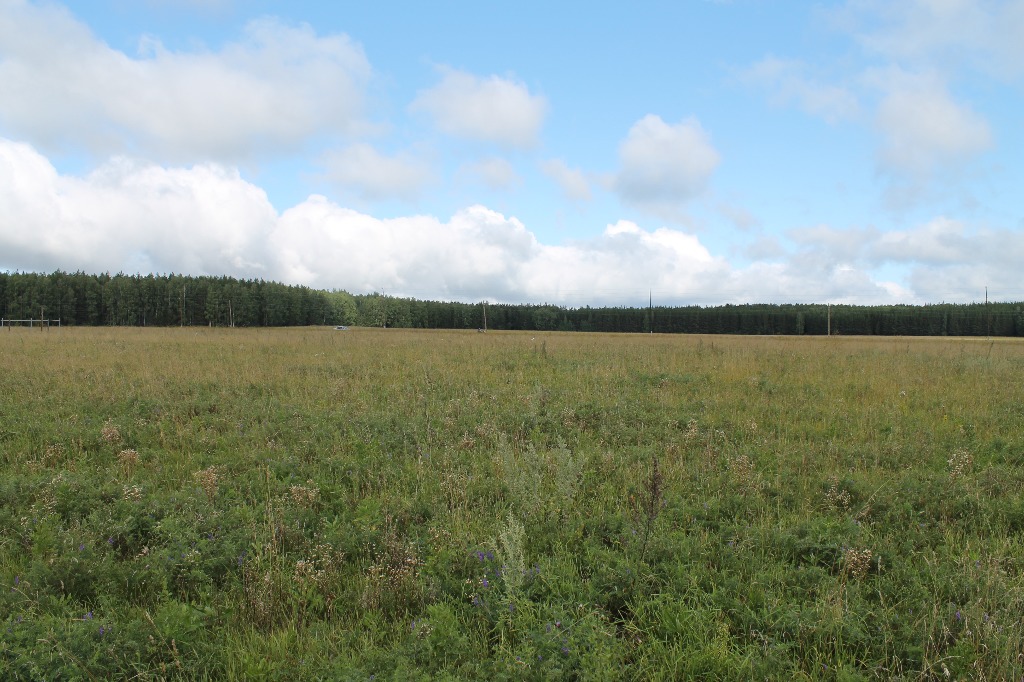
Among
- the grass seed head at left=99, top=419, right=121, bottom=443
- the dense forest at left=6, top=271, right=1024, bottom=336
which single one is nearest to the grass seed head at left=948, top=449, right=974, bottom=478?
the grass seed head at left=99, top=419, right=121, bottom=443

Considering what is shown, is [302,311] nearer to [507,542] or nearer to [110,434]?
[110,434]

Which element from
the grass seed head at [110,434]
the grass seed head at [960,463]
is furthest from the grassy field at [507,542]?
the grass seed head at [960,463]

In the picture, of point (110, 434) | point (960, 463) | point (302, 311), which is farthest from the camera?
point (302, 311)

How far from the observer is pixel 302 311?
124062 millimetres

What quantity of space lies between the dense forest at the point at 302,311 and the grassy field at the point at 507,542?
309 feet

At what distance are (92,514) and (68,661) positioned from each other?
232 centimetres

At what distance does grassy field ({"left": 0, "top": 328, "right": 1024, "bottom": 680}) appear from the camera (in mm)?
3088

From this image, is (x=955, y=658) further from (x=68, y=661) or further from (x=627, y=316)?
(x=627, y=316)

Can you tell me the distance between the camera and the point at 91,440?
7426 millimetres

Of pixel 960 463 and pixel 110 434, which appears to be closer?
pixel 960 463

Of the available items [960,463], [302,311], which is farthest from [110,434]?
[302,311]

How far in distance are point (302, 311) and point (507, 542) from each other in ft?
432

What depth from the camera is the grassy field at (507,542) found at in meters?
3.09

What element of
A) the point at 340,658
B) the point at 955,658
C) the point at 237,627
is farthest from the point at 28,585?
the point at 955,658
